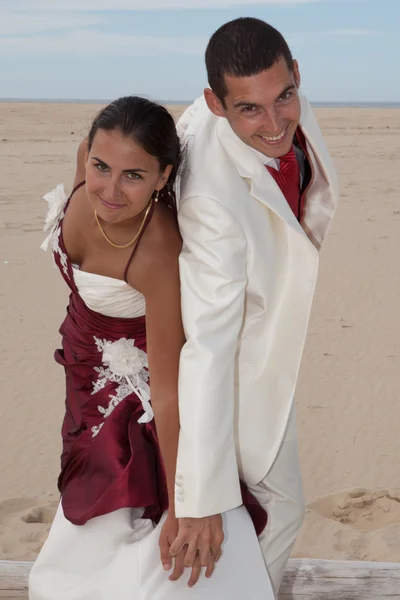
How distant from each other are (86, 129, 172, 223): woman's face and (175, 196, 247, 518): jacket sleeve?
0.39 ft

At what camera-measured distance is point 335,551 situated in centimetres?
427

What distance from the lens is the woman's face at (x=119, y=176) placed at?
2375 mm


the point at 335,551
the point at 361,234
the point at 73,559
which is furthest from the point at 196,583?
the point at 361,234

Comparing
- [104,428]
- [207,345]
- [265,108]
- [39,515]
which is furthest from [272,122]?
[39,515]

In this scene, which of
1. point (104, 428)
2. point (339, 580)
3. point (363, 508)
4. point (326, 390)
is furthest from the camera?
point (326, 390)

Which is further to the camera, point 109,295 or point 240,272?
point 109,295

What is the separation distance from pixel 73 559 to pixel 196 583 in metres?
0.37

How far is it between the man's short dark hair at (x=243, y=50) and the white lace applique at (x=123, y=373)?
2.62 feet

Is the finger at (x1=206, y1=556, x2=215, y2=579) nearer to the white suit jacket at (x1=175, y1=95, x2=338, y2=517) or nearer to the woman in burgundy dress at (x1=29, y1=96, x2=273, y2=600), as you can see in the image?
the woman in burgundy dress at (x1=29, y1=96, x2=273, y2=600)

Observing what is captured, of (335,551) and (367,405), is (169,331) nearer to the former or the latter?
(335,551)

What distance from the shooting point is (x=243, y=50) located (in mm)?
2420

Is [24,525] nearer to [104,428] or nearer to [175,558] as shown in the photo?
[104,428]

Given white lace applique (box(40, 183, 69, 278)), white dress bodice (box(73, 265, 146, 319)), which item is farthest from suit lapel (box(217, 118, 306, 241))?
white lace applique (box(40, 183, 69, 278))

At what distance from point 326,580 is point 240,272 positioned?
4.77ft
